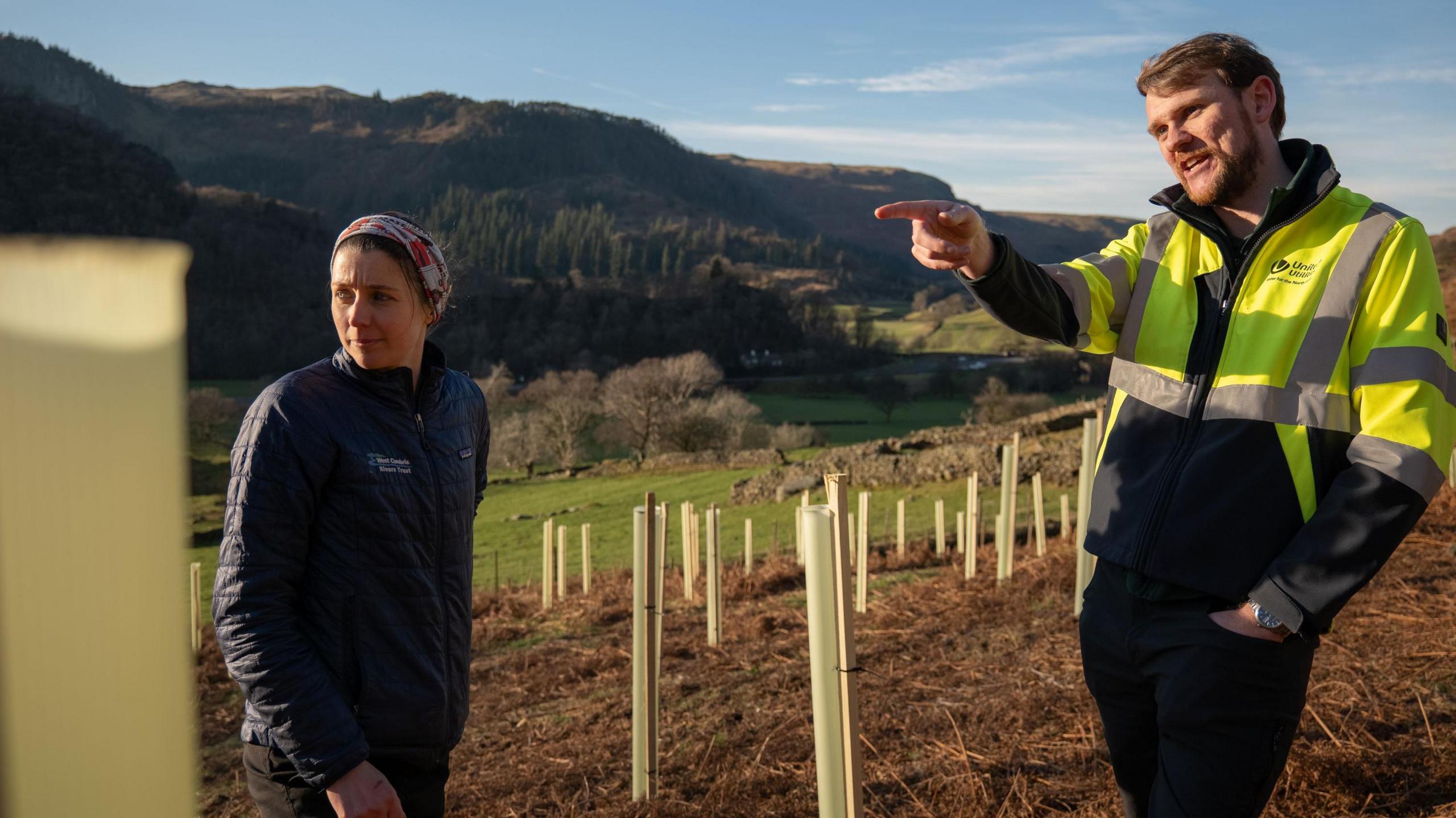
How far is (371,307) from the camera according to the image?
2051mm

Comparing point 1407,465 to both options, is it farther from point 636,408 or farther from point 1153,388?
point 636,408

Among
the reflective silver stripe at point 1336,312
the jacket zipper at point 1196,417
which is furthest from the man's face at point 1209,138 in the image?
the reflective silver stripe at point 1336,312

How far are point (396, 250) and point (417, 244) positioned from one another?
59 millimetres

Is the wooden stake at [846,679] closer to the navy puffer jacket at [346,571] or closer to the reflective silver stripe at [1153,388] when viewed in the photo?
the reflective silver stripe at [1153,388]

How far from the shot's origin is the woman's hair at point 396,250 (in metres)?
2.04

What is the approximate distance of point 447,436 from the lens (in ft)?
7.30

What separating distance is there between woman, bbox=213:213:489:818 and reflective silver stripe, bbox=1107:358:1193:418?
1462mm

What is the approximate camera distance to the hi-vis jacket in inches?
71.9

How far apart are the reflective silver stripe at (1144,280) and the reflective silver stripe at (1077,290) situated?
10cm

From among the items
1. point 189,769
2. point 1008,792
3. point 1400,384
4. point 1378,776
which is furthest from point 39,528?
point 1378,776

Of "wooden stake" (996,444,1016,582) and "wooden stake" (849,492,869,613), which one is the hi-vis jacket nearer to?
"wooden stake" (996,444,1016,582)

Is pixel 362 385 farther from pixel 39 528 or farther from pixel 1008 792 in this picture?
pixel 1008 792

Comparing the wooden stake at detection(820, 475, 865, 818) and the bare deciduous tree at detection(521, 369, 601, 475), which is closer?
the wooden stake at detection(820, 475, 865, 818)

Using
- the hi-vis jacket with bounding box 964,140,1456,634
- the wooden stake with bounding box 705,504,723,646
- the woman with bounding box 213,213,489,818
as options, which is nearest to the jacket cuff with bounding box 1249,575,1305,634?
the hi-vis jacket with bounding box 964,140,1456,634
